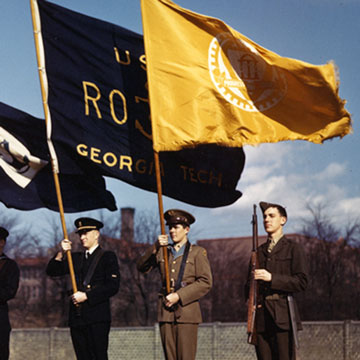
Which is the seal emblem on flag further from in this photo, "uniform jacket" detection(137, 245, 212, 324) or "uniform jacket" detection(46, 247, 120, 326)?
"uniform jacket" detection(46, 247, 120, 326)

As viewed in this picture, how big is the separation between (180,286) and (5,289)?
196cm

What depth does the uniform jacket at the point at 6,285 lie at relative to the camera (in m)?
7.66

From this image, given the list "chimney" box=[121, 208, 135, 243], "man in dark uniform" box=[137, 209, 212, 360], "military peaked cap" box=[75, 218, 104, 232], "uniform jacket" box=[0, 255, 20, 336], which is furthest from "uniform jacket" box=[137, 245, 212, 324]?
"chimney" box=[121, 208, 135, 243]

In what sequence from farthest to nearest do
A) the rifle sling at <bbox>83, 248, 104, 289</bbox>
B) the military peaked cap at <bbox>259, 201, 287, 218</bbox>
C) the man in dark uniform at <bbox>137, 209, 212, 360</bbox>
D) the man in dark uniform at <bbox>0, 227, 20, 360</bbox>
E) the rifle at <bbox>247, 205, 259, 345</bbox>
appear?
the man in dark uniform at <bbox>0, 227, 20, 360</bbox>
the rifle sling at <bbox>83, 248, 104, 289</bbox>
the man in dark uniform at <bbox>137, 209, 212, 360</bbox>
the military peaked cap at <bbox>259, 201, 287, 218</bbox>
the rifle at <bbox>247, 205, 259, 345</bbox>

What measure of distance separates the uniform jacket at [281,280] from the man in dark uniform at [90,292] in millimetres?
1563

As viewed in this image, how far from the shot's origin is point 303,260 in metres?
6.66

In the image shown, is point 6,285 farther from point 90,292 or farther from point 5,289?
point 90,292

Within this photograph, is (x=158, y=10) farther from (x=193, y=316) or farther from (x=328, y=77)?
(x=193, y=316)

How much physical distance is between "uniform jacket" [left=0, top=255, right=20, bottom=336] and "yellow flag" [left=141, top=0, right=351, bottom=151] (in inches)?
82.0

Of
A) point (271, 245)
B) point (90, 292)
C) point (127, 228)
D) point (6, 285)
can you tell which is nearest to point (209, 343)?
point (6, 285)

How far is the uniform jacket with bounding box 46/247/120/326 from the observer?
285 inches

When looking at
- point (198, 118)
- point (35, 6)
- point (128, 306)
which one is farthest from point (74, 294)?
point (128, 306)

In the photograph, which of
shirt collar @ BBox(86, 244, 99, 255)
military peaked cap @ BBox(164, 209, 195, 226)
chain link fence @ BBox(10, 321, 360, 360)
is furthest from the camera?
chain link fence @ BBox(10, 321, 360, 360)

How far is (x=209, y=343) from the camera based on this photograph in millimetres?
15117
